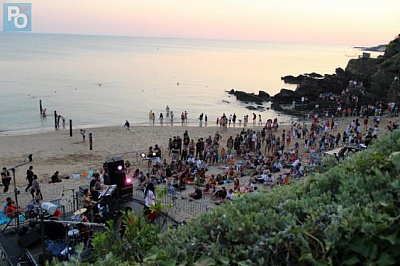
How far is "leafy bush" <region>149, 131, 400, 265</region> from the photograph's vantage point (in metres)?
2.41

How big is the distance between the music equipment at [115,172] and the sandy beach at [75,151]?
3.42 m

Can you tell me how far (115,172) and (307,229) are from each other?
9.83m

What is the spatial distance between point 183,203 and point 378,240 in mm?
11197

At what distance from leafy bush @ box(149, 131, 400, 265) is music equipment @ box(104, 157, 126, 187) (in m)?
8.72

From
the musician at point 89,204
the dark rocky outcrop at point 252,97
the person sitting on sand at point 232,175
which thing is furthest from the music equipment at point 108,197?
the dark rocky outcrop at point 252,97

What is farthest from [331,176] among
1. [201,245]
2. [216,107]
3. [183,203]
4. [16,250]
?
[216,107]

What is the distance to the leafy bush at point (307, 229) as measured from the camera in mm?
2410

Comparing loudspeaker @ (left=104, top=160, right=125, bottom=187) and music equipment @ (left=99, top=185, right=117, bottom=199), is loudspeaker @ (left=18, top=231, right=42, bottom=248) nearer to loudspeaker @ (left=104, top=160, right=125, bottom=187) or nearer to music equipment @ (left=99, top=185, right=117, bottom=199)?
music equipment @ (left=99, top=185, right=117, bottom=199)

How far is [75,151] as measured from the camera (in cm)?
2495

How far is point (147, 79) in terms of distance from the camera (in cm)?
8131

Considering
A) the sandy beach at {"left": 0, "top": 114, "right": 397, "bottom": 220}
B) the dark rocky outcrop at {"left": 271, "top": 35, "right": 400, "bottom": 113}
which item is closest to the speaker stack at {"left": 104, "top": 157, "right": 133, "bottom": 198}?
the sandy beach at {"left": 0, "top": 114, "right": 397, "bottom": 220}

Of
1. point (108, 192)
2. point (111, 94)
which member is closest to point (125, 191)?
point (108, 192)

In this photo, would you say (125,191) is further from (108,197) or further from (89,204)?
(89,204)

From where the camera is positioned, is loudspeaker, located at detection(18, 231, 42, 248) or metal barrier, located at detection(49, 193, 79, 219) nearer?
loudspeaker, located at detection(18, 231, 42, 248)
